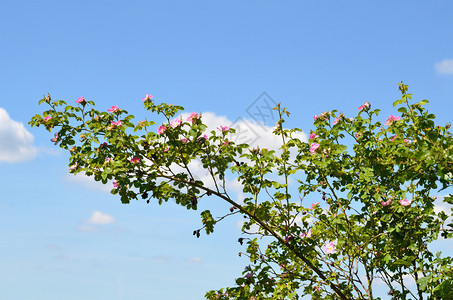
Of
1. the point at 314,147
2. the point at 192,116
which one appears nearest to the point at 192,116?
the point at 192,116

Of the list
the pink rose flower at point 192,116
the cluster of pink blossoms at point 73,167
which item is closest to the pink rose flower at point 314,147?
the pink rose flower at point 192,116

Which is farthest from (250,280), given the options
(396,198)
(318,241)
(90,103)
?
(90,103)

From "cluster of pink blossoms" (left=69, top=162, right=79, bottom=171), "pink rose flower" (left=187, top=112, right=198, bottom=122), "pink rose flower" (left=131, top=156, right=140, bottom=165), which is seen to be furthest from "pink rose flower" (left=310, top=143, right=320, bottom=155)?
"cluster of pink blossoms" (left=69, top=162, right=79, bottom=171)

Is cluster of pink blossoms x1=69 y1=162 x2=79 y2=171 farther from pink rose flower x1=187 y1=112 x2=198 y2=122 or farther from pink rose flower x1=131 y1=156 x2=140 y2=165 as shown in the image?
pink rose flower x1=187 y1=112 x2=198 y2=122

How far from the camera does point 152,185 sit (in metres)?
4.97

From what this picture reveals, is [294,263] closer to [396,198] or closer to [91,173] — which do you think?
[396,198]

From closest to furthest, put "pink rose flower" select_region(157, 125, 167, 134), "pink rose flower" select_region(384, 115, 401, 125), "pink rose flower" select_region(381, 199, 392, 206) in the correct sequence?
"pink rose flower" select_region(157, 125, 167, 134) → "pink rose flower" select_region(381, 199, 392, 206) → "pink rose flower" select_region(384, 115, 401, 125)

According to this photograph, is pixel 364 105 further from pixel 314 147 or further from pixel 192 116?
pixel 192 116

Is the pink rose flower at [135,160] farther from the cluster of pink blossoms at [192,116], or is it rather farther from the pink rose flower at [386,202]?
the pink rose flower at [386,202]

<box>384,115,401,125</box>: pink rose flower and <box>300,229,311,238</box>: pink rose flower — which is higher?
<box>384,115,401,125</box>: pink rose flower

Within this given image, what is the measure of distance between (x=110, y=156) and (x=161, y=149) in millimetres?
571

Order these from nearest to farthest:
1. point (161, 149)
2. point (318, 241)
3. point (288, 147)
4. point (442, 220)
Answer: point (442, 220) → point (161, 149) → point (288, 147) → point (318, 241)

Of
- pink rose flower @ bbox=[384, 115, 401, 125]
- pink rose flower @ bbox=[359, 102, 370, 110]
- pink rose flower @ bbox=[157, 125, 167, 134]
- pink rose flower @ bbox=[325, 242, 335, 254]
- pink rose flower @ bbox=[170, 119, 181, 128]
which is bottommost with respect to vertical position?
pink rose flower @ bbox=[325, 242, 335, 254]

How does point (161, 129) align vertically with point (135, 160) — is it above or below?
above
